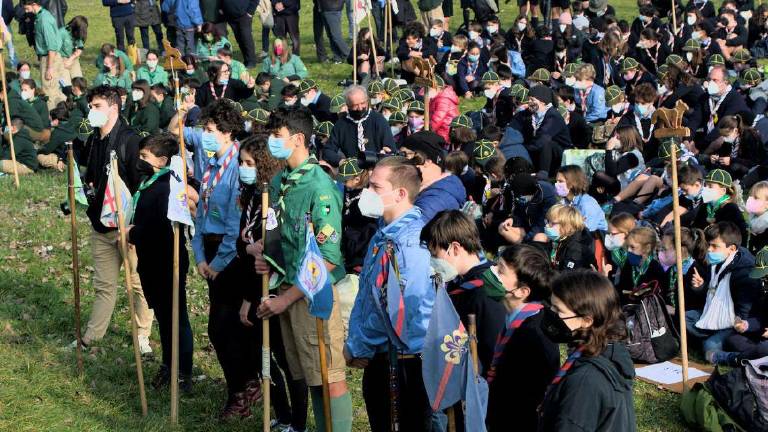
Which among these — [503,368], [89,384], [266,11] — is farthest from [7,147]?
[503,368]

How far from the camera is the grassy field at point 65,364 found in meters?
8.53

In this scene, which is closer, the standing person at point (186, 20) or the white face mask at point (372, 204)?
the white face mask at point (372, 204)

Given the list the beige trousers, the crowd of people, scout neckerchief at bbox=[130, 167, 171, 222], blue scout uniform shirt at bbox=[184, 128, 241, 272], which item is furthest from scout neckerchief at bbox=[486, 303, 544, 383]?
the beige trousers

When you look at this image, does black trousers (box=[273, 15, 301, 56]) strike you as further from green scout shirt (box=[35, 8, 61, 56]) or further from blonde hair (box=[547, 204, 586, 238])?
→ blonde hair (box=[547, 204, 586, 238])

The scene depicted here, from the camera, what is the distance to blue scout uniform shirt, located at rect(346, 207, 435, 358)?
6.38 metres

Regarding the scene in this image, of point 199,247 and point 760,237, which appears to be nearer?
point 199,247

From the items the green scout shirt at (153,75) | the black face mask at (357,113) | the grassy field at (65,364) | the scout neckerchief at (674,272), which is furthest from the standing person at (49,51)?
the scout neckerchief at (674,272)

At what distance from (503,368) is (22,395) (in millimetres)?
4598

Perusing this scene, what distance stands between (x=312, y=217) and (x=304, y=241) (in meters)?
0.17

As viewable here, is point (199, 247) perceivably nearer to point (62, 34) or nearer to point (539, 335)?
point (539, 335)

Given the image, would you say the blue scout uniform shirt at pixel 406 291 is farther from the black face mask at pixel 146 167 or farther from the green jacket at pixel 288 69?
the green jacket at pixel 288 69

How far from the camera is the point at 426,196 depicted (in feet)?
26.9

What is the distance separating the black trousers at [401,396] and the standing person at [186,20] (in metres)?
19.2

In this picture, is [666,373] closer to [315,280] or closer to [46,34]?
[315,280]
